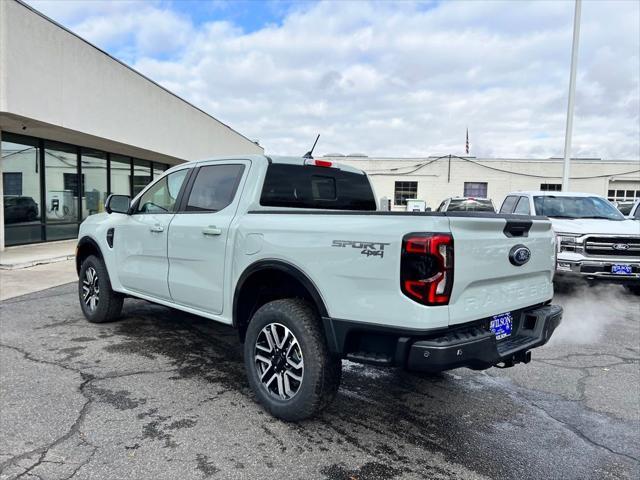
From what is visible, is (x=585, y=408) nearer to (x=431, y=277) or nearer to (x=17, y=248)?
(x=431, y=277)

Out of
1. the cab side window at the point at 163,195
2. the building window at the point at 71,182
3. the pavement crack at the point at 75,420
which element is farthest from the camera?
the building window at the point at 71,182

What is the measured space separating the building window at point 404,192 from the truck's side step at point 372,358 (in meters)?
29.8

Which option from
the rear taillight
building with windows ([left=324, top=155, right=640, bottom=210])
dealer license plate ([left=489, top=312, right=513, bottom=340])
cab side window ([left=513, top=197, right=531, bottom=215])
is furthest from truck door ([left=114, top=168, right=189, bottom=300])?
building with windows ([left=324, top=155, right=640, bottom=210])

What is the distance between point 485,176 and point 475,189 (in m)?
1.03

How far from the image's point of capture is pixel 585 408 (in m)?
3.85

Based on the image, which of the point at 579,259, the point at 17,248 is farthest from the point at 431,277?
the point at 17,248

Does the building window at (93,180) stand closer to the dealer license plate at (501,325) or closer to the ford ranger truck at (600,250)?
the ford ranger truck at (600,250)

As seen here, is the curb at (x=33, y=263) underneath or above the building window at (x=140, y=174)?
underneath

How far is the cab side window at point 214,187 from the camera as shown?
416 cm

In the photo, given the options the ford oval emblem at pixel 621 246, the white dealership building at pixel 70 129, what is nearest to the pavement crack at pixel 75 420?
the ford oval emblem at pixel 621 246

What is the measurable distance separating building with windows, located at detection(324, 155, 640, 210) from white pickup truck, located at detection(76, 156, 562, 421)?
27.0 metres

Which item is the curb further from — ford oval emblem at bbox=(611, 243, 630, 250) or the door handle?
ford oval emblem at bbox=(611, 243, 630, 250)

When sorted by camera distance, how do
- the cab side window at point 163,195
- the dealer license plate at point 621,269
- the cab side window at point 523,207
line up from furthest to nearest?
the cab side window at point 523,207 < the dealer license plate at point 621,269 < the cab side window at point 163,195

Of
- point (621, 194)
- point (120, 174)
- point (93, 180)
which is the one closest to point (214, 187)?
point (93, 180)
